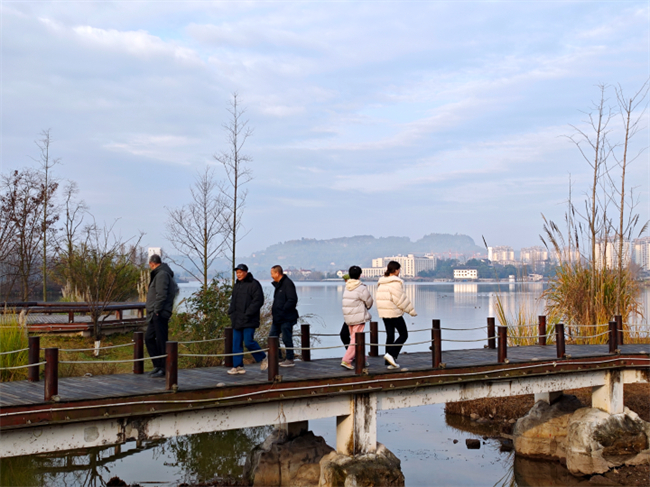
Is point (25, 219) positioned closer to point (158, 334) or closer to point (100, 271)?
point (100, 271)

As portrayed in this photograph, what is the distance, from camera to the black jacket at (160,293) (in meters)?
9.57

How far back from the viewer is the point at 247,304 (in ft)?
32.9

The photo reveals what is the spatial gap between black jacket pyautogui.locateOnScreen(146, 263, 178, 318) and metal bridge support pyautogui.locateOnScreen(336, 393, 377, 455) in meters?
3.16

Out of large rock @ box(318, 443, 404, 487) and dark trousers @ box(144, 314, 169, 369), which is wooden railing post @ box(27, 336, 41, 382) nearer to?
dark trousers @ box(144, 314, 169, 369)

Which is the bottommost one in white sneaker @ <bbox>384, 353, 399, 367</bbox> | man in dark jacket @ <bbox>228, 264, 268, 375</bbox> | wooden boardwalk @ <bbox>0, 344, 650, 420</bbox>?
wooden boardwalk @ <bbox>0, 344, 650, 420</bbox>

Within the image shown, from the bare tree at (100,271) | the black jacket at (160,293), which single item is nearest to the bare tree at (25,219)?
the bare tree at (100,271)

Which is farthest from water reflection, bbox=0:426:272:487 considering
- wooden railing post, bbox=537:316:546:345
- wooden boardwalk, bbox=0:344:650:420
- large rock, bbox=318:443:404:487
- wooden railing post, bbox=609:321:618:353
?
wooden railing post, bbox=609:321:618:353

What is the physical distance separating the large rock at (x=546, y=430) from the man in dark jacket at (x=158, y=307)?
25.6ft

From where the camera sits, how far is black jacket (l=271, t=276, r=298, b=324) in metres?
10.2

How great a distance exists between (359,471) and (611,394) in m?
6.04

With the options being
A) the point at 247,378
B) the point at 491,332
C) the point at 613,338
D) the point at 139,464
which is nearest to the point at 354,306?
the point at 247,378

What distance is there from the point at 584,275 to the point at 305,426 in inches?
374

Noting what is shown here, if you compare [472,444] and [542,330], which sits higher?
[542,330]

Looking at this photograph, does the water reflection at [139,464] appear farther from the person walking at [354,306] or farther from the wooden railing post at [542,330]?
the wooden railing post at [542,330]
